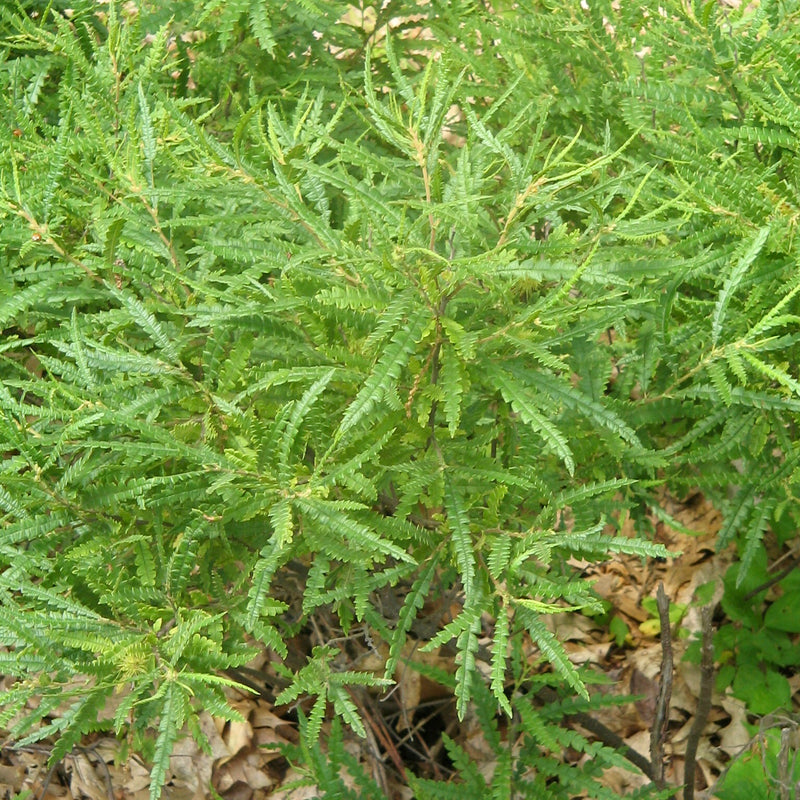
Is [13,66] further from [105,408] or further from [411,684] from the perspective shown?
[411,684]

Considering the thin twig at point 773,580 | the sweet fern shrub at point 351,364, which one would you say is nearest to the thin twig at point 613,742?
the sweet fern shrub at point 351,364

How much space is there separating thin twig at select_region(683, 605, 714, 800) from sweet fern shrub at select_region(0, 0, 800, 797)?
0.33 metres

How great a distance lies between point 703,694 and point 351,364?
1.38 m

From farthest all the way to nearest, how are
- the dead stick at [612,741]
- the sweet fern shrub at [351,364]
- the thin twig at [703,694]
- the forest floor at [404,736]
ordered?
the forest floor at [404,736] < the dead stick at [612,741] < the thin twig at [703,694] < the sweet fern shrub at [351,364]

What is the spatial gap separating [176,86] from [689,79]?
1.20 metres

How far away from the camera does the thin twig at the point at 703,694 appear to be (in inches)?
80.6

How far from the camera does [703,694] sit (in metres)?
2.17

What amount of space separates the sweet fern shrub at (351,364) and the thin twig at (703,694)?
326 mm

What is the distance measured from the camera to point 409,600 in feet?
4.77

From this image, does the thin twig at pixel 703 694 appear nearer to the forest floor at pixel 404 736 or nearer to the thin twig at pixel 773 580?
the forest floor at pixel 404 736

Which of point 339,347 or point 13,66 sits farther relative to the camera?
point 13,66

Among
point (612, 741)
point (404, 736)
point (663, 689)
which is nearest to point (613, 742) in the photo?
point (612, 741)

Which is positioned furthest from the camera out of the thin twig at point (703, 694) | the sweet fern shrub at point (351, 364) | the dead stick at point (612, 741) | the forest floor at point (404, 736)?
the forest floor at point (404, 736)

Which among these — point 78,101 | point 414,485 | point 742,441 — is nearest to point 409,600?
point 414,485
